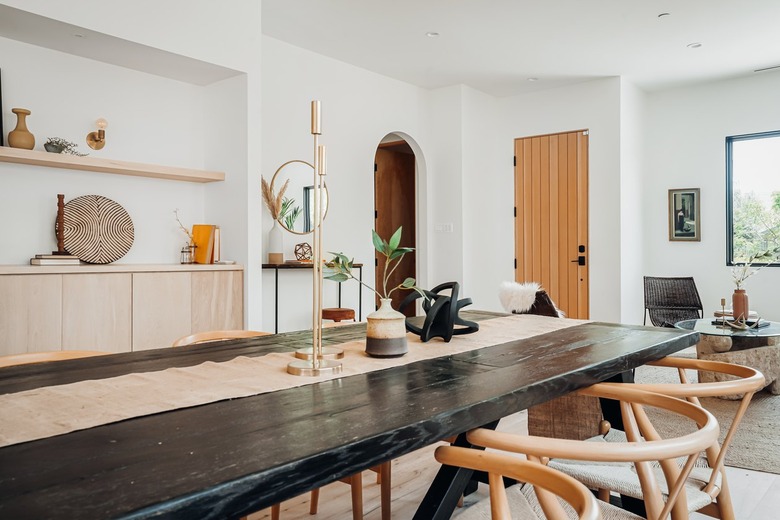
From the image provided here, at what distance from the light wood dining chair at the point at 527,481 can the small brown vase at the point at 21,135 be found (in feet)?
11.0

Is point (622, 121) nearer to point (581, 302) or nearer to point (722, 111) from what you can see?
point (722, 111)

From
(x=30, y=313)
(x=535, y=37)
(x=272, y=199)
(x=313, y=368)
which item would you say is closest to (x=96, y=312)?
(x=30, y=313)

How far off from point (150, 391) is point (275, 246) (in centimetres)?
355

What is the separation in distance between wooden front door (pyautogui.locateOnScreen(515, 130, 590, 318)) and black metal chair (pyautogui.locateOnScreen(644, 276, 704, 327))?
71cm

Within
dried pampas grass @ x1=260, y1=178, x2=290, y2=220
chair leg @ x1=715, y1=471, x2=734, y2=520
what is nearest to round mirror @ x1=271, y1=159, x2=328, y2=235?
dried pampas grass @ x1=260, y1=178, x2=290, y2=220

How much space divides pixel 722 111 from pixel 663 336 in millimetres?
5314

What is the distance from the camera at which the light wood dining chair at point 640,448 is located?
40.1 inches

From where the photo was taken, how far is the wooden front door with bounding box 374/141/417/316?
7.16 m

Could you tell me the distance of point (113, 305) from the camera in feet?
11.3

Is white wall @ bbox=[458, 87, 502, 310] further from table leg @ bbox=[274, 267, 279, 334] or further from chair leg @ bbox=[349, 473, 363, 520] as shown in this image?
chair leg @ bbox=[349, 473, 363, 520]

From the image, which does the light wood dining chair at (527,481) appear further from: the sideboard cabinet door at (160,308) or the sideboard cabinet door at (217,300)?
the sideboard cabinet door at (217,300)

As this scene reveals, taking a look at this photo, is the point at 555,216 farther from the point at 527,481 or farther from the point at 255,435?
the point at 255,435

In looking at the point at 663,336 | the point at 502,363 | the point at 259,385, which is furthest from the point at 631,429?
the point at 259,385

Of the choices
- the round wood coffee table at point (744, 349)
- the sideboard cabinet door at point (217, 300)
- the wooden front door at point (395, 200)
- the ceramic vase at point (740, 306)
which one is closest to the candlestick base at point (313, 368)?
the sideboard cabinet door at point (217, 300)
